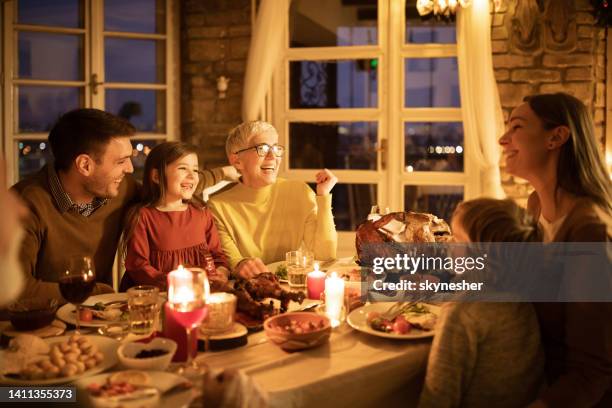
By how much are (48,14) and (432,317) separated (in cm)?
384

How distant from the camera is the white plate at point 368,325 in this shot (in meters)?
1.65

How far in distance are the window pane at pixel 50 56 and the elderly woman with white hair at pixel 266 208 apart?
7.02 ft

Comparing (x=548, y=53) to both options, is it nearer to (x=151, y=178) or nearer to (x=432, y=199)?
(x=432, y=199)

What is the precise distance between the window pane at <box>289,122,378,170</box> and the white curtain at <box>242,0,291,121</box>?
1.39 ft

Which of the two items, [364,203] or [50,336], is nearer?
[50,336]

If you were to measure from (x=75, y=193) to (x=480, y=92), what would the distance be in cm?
284

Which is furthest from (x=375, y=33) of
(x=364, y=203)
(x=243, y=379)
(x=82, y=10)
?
(x=243, y=379)

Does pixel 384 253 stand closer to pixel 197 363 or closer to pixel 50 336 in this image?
pixel 197 363

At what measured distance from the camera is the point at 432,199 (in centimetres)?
461

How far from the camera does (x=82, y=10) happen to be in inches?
177

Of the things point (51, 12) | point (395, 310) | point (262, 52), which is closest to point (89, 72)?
point (51, 12)

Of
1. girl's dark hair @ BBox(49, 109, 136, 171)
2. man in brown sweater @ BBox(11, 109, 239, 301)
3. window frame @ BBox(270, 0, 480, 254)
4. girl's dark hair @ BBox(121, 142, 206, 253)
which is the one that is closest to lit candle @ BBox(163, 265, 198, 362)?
man in brown sweater @ BBox(11, 109, 239, 301)

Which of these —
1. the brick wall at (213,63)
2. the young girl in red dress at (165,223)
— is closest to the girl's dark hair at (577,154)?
the young girl in red dress at (165,223)

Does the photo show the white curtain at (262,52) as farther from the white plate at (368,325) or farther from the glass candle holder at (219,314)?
the glass candle holder at (219,314)
